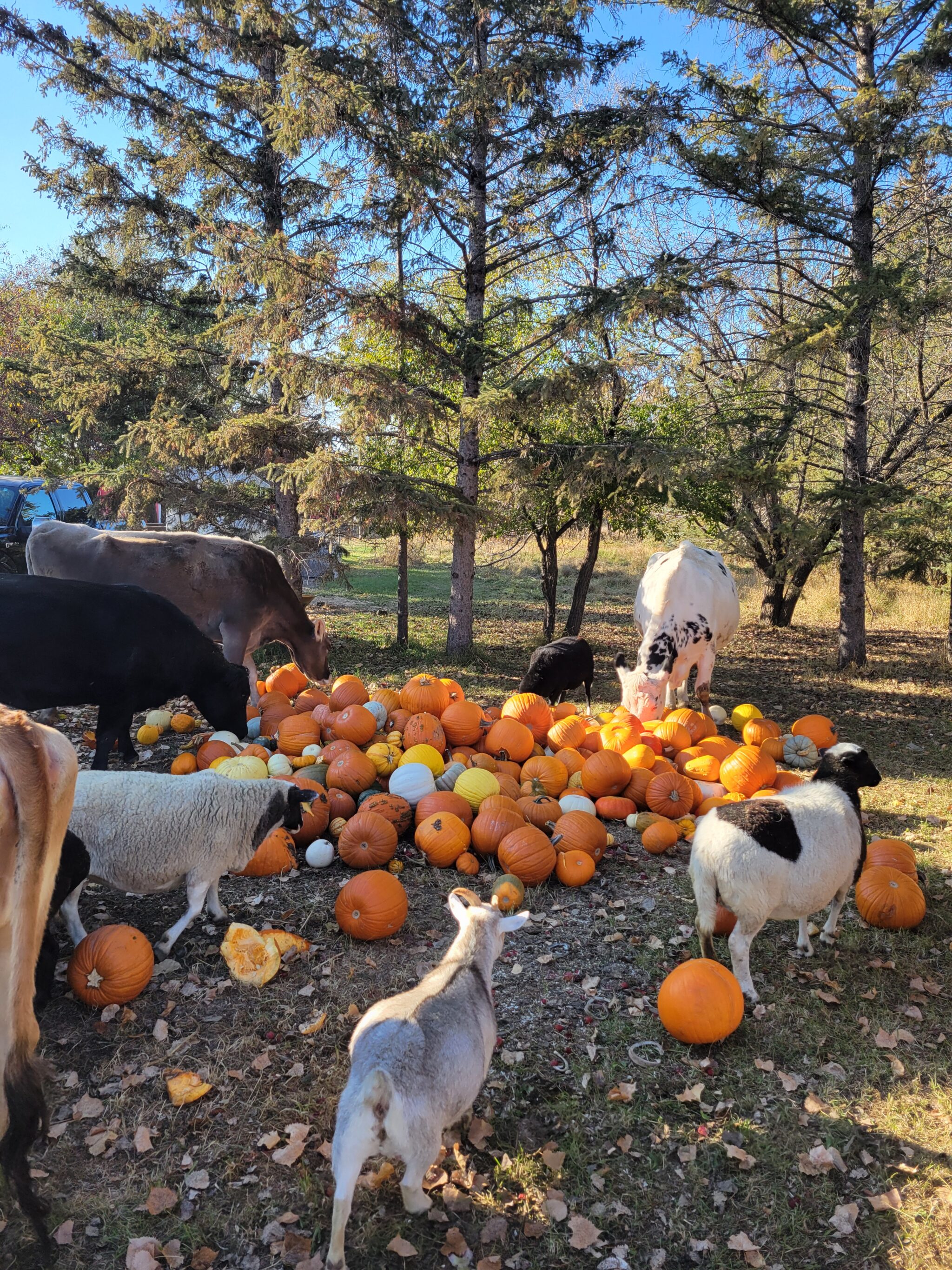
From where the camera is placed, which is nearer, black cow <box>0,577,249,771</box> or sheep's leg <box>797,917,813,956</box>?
sheep's leg <box>797,917,813,956</box>

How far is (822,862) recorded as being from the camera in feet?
15.8

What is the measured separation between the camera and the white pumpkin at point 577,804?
6734 millimetres

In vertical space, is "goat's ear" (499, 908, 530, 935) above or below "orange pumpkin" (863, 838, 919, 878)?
→ above

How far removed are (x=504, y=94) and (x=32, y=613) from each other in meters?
11.2

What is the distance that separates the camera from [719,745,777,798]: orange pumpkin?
7211 mm

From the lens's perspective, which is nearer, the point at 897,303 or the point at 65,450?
the point at 897,303

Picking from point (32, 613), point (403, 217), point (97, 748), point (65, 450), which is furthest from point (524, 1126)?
point (65, 450)

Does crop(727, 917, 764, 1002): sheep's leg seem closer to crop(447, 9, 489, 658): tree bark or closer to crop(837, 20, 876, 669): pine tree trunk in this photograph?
crop(447, 9, 489, 658): tree bark

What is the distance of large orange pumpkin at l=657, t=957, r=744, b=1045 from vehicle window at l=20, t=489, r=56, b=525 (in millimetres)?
17325

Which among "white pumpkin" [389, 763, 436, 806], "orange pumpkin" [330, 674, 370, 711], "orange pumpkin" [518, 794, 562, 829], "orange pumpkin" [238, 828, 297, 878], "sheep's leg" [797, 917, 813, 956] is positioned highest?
"orange pumpkin" [330, 674, 370, 711]

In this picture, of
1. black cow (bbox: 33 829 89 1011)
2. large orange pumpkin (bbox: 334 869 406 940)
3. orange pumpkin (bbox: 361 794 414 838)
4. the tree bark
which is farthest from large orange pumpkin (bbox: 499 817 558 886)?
the tree bark

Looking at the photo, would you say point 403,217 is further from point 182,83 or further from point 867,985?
point 867,985

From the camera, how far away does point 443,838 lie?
6.06 meters

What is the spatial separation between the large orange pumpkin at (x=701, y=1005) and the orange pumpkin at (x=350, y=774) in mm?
3408
